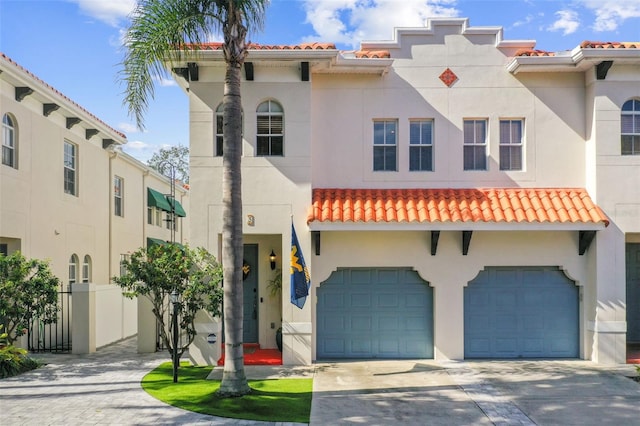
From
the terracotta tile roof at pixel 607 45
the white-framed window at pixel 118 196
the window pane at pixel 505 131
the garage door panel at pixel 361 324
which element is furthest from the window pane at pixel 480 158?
the white-framed window at pixel 118 196

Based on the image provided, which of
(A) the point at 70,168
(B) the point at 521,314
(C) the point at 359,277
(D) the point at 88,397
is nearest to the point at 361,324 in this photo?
(C) the point at 359,277

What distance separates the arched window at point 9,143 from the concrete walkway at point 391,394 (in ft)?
17.4

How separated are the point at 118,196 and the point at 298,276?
1236 centimetres

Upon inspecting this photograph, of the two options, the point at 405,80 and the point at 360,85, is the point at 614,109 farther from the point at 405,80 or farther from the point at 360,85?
the point at 360,85

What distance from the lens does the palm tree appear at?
10227 mm

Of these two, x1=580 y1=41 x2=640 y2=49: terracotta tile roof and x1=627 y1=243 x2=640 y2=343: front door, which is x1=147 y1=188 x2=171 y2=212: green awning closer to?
x1=580 y1=41 x2=640 y2=49: terracotta tile roof

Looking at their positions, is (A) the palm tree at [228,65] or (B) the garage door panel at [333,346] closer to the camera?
(A) the palm tree at [228,65]

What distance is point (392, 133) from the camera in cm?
1433

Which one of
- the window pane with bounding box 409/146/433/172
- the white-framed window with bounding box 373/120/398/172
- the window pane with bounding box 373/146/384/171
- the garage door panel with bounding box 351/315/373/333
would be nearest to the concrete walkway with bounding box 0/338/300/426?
the garage door panel with bounding box 351/315/373/333

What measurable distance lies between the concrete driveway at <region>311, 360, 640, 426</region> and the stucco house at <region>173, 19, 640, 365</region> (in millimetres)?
993

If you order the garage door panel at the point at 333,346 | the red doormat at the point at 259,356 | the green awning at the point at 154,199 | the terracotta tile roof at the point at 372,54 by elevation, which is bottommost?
the red doormat at the point at 259,356

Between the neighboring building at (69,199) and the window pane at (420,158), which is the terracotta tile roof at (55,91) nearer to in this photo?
the neighboring building at (69,199)

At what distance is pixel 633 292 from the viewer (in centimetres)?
1555

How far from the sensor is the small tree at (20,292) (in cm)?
1235
